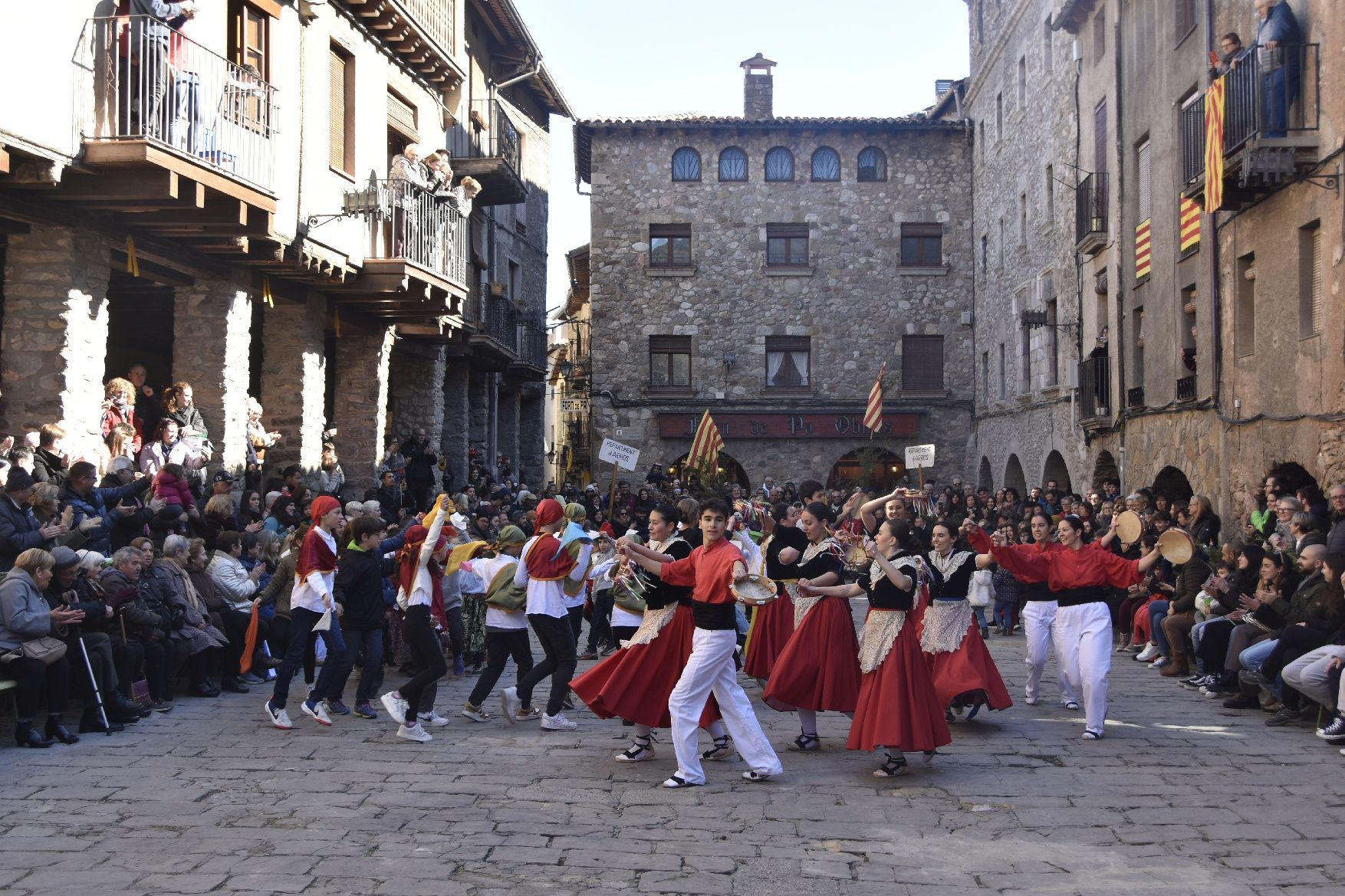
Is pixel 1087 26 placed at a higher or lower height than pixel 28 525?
higher

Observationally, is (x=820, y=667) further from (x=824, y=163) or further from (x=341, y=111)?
(x=824, y=163)

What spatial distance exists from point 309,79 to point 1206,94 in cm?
1215

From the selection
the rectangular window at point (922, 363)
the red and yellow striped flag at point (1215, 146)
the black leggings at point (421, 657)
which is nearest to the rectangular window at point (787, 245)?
the rectangular window at point (922, 363)

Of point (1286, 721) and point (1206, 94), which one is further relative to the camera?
point (1206, 94)

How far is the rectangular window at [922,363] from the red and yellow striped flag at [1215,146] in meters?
20.1

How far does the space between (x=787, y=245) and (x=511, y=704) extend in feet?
94.6

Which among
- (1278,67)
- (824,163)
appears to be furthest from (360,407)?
(824,163)

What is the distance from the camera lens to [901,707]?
876 centimetres

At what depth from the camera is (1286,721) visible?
36.8 feet

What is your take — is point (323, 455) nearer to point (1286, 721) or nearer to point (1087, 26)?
point (1286, 721)

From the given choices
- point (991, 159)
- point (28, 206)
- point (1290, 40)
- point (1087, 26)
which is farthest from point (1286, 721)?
point (991, 159)

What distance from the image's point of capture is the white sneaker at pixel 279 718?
1059 centimetres

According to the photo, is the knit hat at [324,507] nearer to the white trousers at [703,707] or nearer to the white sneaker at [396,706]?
the white sneaker at [396,706]

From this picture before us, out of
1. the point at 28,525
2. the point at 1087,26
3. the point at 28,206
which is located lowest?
the point at 28,525
